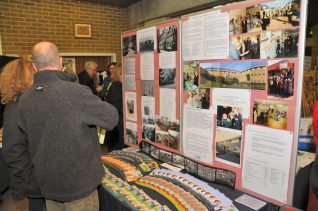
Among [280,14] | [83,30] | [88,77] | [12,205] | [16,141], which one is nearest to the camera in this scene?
[280,14]

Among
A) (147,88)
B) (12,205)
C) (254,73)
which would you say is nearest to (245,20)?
(254,73)

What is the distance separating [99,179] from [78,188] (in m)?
0.14

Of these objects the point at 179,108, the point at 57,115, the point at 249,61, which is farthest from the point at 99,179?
the point at 249,61

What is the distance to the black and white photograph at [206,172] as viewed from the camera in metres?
1.64

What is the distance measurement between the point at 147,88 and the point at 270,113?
118 centimetres

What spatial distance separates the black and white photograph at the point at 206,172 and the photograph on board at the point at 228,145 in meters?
0.10

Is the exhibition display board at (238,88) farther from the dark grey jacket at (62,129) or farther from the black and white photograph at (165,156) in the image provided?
the dark grey jacket at (62,129)

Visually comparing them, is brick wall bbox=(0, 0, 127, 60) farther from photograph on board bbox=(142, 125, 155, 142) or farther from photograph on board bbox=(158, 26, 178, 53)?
photograph on board bbox=(158, 26, 178, 53)

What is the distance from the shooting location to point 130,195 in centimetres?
158

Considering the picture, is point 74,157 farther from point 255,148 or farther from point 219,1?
point 219,1

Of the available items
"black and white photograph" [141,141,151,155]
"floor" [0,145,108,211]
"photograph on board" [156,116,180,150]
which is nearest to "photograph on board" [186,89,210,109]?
"photograph on board" [156,116,180,150]

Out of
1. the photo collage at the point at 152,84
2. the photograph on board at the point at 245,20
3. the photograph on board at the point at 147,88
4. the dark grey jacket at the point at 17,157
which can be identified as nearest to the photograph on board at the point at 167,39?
the photo collage at the point at 152,84

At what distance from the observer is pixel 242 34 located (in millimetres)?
1424

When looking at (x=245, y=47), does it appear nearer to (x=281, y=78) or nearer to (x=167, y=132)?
(x=281, y=78)
